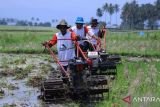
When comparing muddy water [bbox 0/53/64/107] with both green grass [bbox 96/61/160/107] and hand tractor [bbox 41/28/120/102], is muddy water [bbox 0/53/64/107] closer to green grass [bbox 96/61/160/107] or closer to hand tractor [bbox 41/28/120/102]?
hand tractor [bbox 41/28/120/102]

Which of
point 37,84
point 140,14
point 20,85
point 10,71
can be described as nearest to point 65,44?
point 37,84

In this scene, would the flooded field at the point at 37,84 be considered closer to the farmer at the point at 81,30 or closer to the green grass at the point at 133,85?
the green grass at the point at 133,85

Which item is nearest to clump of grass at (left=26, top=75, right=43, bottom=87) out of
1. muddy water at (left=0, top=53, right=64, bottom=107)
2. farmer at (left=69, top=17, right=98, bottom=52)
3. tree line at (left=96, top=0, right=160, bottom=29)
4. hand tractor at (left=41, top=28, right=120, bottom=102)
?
muddy water at (left=0, top=53, right=64, bottom=107)

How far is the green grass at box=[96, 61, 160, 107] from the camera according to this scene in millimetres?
9107

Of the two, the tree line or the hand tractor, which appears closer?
the hand tractor

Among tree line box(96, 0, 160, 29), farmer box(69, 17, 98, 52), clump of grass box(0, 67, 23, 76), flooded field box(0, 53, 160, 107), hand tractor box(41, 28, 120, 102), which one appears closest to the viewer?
flooded field box(0, 53, 160, 107)

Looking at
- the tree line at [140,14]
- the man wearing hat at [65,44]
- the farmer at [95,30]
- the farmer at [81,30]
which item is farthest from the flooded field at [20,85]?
the tree line at [140,14]

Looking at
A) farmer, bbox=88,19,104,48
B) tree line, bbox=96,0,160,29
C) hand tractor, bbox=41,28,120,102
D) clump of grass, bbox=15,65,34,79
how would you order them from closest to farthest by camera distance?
hand tractor, bbox=41,28,120,102, clump of grass, bbox=15,65,34,79, farmer, bbox=88,19,104,48, tree line, bbox=96,0,160,29

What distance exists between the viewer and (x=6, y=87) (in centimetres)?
1253

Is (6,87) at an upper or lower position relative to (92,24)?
lower

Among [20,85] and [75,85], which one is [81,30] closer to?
[20,85]

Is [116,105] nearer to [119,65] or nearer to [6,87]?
[6,87]

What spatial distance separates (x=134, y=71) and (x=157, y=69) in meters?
0.95

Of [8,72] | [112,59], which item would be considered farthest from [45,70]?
[112,59]
